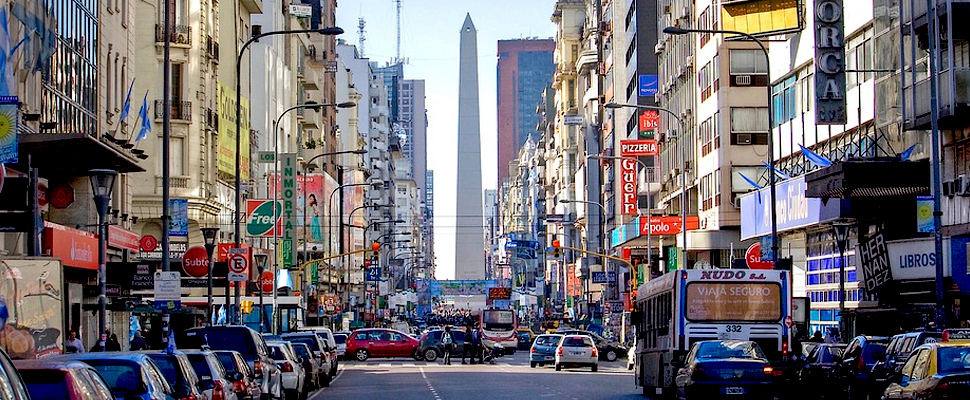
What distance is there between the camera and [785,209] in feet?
187

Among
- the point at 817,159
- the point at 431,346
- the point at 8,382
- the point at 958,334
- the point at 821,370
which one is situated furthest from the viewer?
the point at 431,346

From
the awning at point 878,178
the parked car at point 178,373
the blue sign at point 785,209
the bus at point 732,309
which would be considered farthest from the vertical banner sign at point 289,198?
the parked car at point 178,373

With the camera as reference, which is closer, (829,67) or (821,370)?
(821,370)

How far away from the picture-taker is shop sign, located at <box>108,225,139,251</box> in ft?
148

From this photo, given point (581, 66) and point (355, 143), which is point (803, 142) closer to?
point (581, 66)

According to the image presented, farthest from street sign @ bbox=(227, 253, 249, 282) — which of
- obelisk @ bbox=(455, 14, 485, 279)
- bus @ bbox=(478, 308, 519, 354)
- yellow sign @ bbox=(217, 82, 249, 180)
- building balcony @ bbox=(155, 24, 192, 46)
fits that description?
obelisk @ bbox=(455, 14, 485, 279)

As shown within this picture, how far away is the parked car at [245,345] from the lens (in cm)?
2807

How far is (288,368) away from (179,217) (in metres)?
31.2

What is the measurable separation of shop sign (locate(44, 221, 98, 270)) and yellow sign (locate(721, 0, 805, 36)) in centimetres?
2563

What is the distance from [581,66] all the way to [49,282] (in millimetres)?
117050

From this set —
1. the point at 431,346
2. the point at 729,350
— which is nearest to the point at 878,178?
the point at 729,350

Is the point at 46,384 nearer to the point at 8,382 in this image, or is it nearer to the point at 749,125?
the point at 8,382

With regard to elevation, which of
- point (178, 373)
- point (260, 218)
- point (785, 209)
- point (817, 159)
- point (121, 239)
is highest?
point (817, 159)

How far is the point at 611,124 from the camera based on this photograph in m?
119
